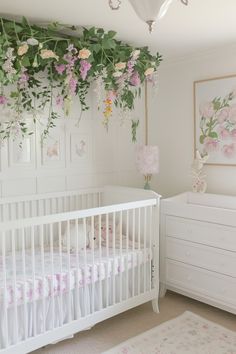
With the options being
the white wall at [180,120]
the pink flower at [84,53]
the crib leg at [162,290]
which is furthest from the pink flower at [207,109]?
the crib leg at [162,290]

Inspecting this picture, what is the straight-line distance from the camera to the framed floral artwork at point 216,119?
11.0ft

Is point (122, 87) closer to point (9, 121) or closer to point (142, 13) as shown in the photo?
point (9, 121)

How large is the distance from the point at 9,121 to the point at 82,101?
2.50ft

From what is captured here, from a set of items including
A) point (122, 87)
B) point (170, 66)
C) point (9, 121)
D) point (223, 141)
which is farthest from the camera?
point (170, 66)

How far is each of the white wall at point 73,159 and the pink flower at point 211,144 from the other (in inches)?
30.5

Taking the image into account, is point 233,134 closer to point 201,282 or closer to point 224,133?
point 224,133

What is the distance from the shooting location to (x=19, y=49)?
2.50 m

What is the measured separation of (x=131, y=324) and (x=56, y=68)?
82.7 inches

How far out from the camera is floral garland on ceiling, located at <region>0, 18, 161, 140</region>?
2.58m

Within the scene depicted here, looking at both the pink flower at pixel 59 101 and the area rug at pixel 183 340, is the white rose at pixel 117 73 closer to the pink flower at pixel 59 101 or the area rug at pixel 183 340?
the pink flower at pixel 59 101

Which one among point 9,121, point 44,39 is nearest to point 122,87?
point 44,39

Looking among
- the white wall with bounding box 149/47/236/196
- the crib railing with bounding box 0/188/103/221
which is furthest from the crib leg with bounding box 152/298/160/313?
the white wall with bounding box 149/47/236/196

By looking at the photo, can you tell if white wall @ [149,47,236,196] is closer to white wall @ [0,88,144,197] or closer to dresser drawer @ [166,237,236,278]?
white wall @ [0,88,144,197]

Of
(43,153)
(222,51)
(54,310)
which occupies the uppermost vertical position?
(222,51)
